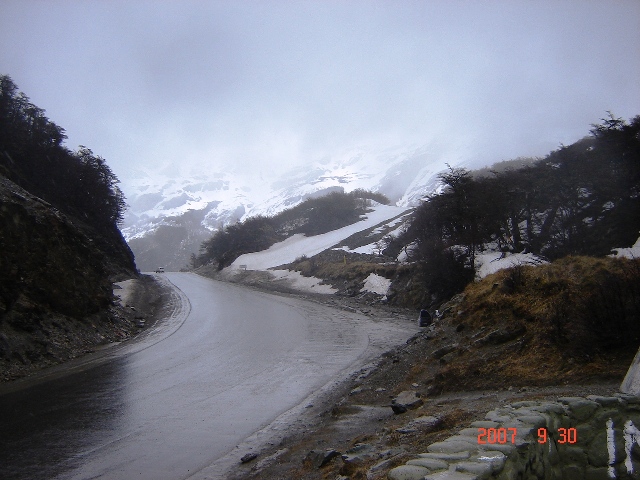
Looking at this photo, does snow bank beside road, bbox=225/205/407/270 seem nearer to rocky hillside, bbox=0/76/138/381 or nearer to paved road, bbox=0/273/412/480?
rocky hillside, bbox=0/76/138/381

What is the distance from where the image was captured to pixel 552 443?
4430mm

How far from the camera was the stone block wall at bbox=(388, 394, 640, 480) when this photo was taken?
365cm

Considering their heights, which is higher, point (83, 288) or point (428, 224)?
point (428, 224)

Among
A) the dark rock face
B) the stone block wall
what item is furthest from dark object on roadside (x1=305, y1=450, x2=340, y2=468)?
the dark rock face

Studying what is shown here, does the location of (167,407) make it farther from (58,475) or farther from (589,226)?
(589,226)

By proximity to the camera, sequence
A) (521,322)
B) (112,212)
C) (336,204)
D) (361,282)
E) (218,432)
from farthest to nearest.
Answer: (336,204) → (112,212) → (361,282) → (521,322) → (218,432)

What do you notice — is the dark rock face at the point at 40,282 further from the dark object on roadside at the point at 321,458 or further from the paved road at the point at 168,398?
the dark object on roadside at the point at 321,458

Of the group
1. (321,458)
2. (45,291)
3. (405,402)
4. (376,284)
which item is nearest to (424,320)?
(405,402)

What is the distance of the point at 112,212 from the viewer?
177 feet

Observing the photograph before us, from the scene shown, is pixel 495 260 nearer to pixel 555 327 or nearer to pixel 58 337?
pixel 555 327

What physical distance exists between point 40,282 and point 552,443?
50.1ft

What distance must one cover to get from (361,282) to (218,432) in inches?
948

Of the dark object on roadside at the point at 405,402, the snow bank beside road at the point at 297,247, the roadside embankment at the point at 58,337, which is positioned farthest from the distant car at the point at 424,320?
the snow bank beside road at the point at 297,247

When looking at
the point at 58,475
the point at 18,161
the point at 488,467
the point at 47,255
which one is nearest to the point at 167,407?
the point at 58,475
